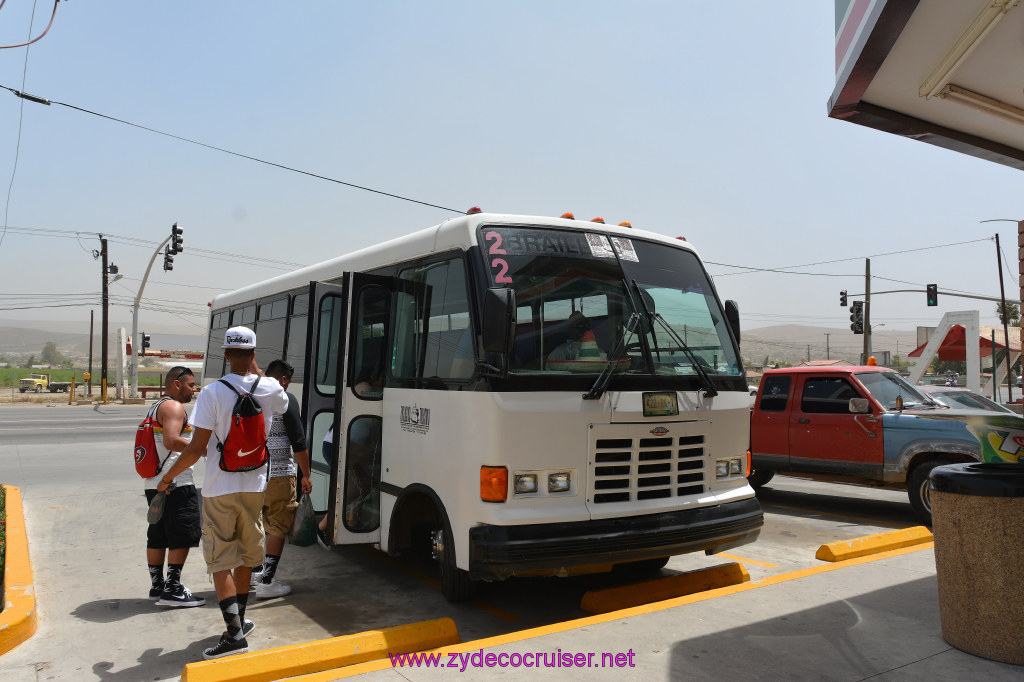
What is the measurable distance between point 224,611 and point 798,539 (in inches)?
256

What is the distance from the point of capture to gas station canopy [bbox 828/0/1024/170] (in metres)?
4.39

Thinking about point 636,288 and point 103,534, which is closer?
point 636,288

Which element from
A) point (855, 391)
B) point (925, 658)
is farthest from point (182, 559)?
point (855, 391)

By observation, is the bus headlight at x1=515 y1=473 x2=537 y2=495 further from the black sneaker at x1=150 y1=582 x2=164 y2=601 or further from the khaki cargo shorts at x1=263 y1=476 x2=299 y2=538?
the black sneaker at x1=150 y1=582 x2=164 y2=601

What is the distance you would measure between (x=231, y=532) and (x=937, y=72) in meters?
5.44

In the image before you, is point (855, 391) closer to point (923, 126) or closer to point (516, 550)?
point (923, 126)

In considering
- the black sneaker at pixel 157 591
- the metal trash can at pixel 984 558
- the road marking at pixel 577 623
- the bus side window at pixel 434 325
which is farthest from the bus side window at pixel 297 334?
the metal trash can at pixel 984 558

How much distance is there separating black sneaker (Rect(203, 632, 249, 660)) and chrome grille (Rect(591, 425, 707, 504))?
8.19 ft

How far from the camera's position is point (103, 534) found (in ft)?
28.3

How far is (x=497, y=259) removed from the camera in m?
5.62

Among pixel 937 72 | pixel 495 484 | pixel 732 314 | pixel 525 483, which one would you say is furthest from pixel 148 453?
pixel 937 72

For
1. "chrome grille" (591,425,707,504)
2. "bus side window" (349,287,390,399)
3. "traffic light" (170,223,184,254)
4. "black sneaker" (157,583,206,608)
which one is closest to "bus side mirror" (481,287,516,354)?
"chrome grille" (591,425,707,504)

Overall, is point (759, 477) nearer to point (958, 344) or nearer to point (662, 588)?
point (662, 588)

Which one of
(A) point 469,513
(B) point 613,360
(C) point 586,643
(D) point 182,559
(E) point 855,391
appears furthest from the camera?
(E) point 855,391
